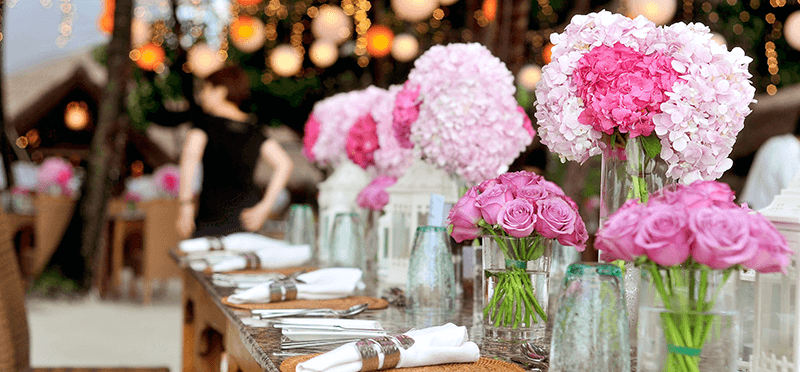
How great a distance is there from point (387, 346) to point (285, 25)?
8.09m

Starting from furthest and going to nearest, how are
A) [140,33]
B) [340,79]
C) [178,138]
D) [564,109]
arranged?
[178,138]
[340,79]
[140,33]
[564,109]

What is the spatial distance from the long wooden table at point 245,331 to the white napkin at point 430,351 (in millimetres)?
105

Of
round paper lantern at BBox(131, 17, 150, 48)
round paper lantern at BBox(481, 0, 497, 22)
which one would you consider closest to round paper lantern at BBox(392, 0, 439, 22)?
round paper lantern at BBox(481, 0, 497, 22)

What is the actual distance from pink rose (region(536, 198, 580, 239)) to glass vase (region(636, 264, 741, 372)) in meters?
0.32

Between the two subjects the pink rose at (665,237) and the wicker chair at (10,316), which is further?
the wicker chair at (10,316)

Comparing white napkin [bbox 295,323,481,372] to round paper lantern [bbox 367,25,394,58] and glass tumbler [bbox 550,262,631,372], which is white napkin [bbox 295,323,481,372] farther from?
round paper lantern [bbox 367,25,394,58]

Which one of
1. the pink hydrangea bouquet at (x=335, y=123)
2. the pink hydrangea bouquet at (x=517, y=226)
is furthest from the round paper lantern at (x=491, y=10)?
the pink hydrangea bouquet at (x=517, y=226)

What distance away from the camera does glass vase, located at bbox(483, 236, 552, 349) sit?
1.14 meters

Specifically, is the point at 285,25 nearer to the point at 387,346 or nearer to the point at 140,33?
the point at 140,33

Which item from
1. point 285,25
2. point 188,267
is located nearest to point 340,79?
point 285,25

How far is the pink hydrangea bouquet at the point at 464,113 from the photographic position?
5.76 feet

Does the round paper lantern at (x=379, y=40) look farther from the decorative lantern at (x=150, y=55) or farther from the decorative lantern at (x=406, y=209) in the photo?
the decorative lantern at (x=406, y=209)

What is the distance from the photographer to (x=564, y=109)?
3.59 ft

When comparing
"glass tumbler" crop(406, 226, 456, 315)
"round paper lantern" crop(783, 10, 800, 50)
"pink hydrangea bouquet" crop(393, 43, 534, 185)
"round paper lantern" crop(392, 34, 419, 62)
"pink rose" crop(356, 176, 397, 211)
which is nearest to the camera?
"glass tumbler" crop(406, 226, 456, 315)
